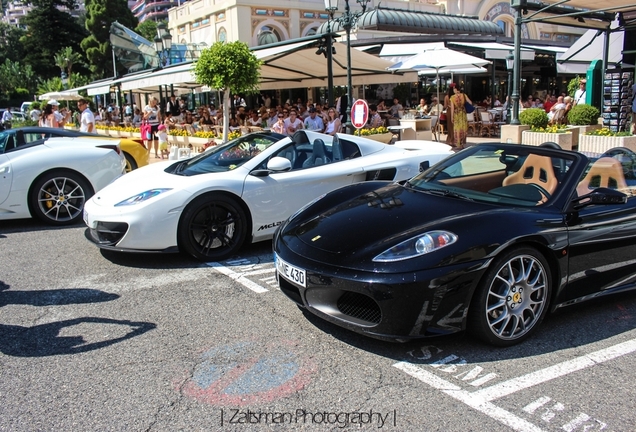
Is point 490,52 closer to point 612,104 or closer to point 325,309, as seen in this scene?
point 612,104

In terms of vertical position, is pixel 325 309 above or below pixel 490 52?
below

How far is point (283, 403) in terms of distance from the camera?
2.95 meters

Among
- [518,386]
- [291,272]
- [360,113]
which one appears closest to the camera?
[518,386]

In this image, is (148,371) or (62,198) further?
(62,198)

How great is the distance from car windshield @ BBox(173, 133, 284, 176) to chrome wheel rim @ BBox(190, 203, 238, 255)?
21.4 inches

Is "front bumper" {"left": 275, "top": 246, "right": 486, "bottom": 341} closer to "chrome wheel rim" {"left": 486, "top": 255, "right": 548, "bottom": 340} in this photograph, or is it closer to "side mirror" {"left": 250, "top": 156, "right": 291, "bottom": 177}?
"chrome wheel rim" {"left": 486, "top": 255, "right": 548, "bottom": 340}

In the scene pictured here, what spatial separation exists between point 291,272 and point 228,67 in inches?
374

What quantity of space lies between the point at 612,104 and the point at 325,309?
1264 centimetres

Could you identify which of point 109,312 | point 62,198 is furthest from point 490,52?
point 109,312

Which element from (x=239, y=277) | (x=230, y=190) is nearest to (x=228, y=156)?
(x=230, y=190)

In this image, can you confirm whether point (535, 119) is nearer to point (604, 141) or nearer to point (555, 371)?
point (604, 141)

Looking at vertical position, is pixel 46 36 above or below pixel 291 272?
above

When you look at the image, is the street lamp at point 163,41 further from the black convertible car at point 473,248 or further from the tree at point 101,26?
the tree at point 101,26

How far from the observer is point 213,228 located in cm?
561
